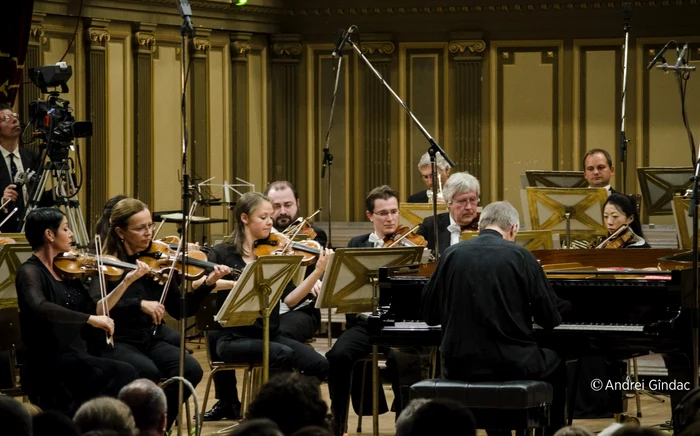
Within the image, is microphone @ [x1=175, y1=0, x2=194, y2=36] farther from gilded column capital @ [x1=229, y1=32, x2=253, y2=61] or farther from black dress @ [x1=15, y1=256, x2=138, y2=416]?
gilded column capital @ [x1=229, y1=32, x2=253, y2=61]

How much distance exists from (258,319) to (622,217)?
2.08 meters

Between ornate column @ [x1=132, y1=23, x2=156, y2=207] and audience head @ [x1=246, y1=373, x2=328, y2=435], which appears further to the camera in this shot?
ornate column @ [x1=132, y1=23, x2=156, y2=207]

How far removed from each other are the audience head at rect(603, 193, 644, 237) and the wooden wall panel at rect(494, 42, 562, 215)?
12.2 ft

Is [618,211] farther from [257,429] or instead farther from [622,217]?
[257,429]

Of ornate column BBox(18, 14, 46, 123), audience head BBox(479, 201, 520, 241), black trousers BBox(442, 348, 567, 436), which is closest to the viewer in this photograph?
black trousers BBox(442, 348, 567, 436)

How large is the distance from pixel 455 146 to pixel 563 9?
147cm

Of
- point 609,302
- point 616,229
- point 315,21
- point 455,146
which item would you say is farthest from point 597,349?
point 315,21

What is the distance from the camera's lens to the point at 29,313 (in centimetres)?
532

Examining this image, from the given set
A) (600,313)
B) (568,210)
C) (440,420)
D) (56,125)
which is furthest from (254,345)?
(440,420)

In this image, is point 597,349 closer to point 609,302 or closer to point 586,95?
point 609,302

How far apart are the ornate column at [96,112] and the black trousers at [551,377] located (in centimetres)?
496

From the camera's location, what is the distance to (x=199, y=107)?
1026 cm

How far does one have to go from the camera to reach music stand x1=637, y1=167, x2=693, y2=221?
24.2 feet

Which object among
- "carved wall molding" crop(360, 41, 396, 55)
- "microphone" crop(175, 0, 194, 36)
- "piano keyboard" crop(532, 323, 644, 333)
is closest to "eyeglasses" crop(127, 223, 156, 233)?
"microphone" crop(175, 0, 194, 36)
